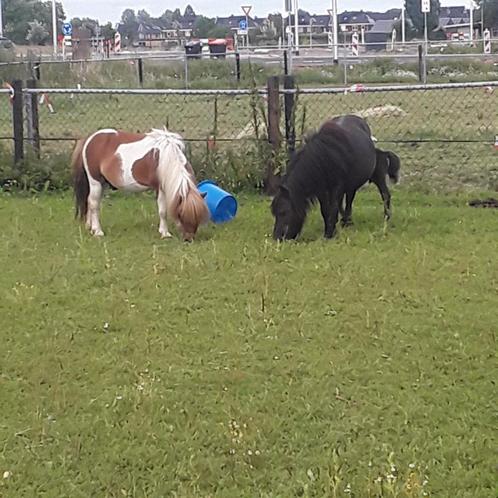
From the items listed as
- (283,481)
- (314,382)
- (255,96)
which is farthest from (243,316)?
(255,96)

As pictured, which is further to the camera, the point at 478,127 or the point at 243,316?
the point at 478,127

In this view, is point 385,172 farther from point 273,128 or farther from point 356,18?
point 356,18

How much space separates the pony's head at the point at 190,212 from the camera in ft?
24.1

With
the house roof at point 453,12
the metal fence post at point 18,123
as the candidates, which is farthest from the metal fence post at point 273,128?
the house roof at point 453,12

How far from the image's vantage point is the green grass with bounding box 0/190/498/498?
3.76 metres

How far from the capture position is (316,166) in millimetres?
7426

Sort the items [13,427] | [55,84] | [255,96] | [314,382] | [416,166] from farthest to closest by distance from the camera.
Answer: [55,84] < [416,166] < [255,96] < [314,382] < [13,427]

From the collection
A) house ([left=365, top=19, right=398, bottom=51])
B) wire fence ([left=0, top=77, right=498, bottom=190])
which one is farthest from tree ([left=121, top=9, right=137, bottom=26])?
wire fence ([left=0, top=77, right=498, bottom=190])

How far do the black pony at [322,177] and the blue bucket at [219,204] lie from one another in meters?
0.71

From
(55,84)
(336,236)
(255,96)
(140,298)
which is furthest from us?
(55,84)

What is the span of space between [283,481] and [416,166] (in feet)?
24.6

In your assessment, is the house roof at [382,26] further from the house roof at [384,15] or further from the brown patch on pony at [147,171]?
the brown patch on pony at [147,171]

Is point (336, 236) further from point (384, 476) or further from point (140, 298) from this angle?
point (384, 476)

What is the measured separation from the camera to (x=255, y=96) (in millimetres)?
9609
